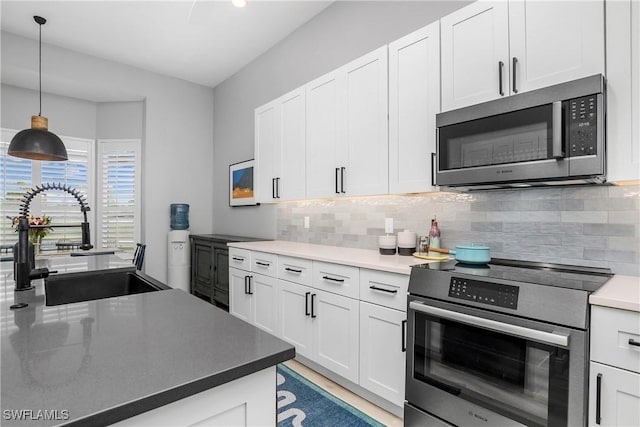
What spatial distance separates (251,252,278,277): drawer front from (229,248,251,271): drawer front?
0.28 feet

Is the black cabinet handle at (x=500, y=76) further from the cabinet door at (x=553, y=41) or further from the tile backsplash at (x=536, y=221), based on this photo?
the tile backsplash at (x=536, y=221)

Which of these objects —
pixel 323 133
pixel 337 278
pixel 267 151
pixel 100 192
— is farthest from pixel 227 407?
pixel 100 192

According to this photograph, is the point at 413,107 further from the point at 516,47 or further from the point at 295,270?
the point at 295,270

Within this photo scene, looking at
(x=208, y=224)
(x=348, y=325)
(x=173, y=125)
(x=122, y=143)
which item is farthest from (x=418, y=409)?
(x=122, y=143)

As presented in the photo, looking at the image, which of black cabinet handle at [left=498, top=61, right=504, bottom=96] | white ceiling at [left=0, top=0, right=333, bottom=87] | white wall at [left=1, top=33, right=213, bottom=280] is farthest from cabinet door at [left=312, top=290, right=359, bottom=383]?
white wall at [left=1, top=33, right=213, bottom=280]

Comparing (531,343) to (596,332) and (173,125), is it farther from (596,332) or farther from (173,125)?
(173,125)

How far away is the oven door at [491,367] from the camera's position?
1.25 meters

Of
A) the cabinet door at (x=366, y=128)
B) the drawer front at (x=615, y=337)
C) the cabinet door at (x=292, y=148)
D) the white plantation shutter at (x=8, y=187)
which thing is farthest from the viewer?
the white plantation shutter at (x=8, y=187)

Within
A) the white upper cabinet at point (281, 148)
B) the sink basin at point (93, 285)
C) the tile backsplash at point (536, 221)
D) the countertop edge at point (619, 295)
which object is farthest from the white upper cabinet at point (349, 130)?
the sink basin at point (93, 285)

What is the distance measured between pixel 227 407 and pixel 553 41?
202 cm

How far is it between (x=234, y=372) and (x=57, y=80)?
17.0 ft

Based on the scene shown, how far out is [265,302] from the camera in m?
2.95

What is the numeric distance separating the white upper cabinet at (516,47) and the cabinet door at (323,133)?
0.95 m

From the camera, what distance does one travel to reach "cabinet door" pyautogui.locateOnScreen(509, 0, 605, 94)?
4.93 ft
